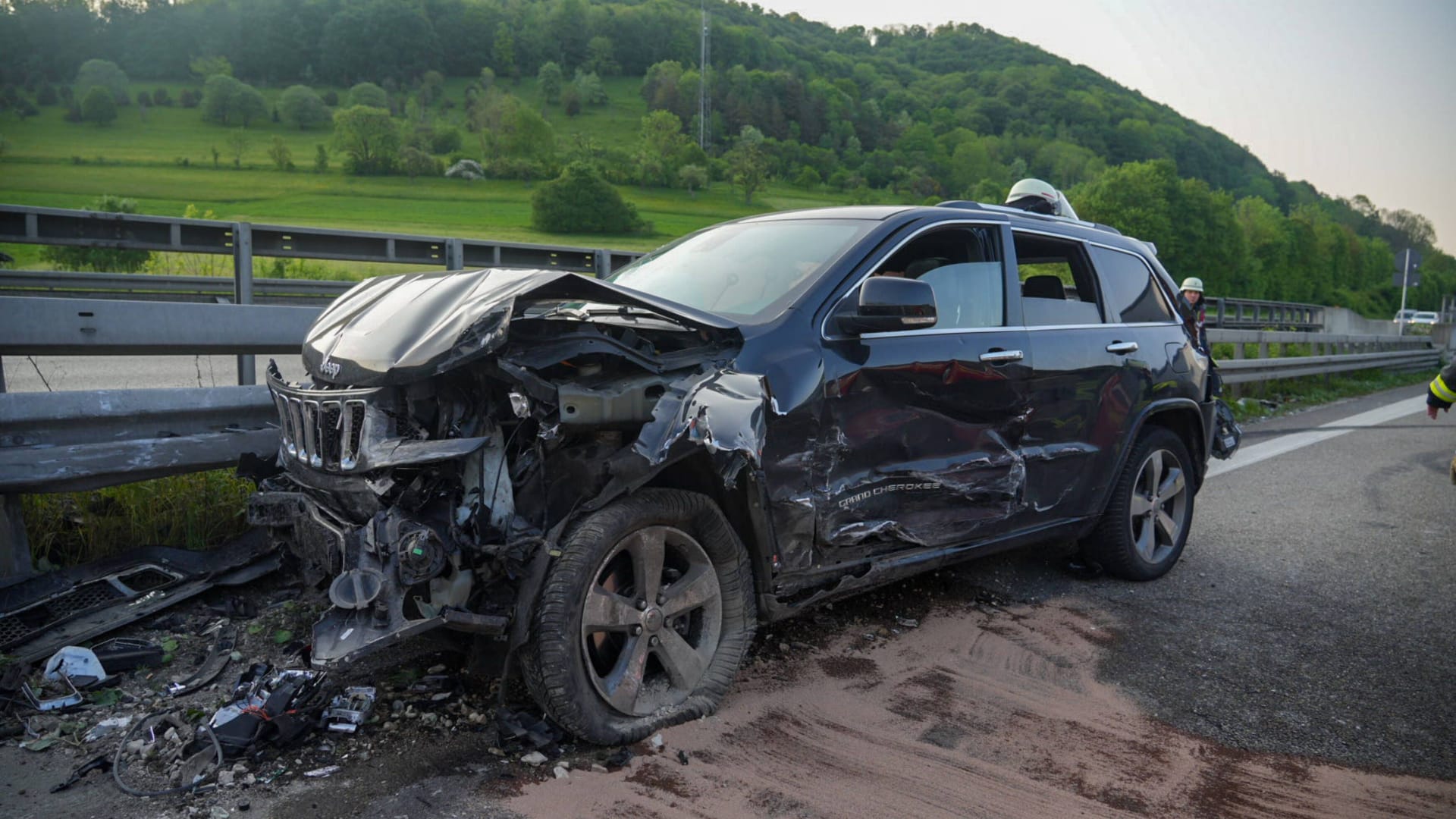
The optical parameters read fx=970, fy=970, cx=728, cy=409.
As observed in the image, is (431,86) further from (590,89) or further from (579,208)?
(579,208)

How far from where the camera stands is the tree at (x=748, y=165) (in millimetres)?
73375

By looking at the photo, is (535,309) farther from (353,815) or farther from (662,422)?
(353,815)

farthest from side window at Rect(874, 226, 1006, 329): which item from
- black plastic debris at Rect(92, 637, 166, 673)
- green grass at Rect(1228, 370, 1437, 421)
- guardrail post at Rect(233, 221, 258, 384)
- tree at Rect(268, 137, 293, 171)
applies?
tree at Rect(268, 137, 293, 171)

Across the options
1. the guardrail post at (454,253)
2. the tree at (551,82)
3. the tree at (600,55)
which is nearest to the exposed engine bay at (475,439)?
the guardrail post at (454,253)

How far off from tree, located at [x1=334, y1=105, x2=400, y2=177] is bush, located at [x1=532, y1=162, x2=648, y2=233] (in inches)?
875

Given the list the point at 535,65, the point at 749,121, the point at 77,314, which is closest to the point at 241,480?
the point at 77,314

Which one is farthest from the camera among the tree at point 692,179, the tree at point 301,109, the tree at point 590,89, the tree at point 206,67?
the tree at point 590,89

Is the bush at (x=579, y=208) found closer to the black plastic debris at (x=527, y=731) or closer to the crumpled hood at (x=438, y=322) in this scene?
Answer: the crumpled hood at (x=438, y=322)

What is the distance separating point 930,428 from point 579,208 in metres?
53.9

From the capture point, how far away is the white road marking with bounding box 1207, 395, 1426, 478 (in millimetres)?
9227

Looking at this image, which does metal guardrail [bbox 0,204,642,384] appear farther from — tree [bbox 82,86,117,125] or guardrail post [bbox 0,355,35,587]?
tree [bbox 82,86,117,125]

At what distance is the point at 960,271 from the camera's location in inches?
172

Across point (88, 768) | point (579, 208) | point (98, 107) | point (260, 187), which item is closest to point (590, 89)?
point (260, 187)

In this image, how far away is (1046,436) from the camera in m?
4.56
